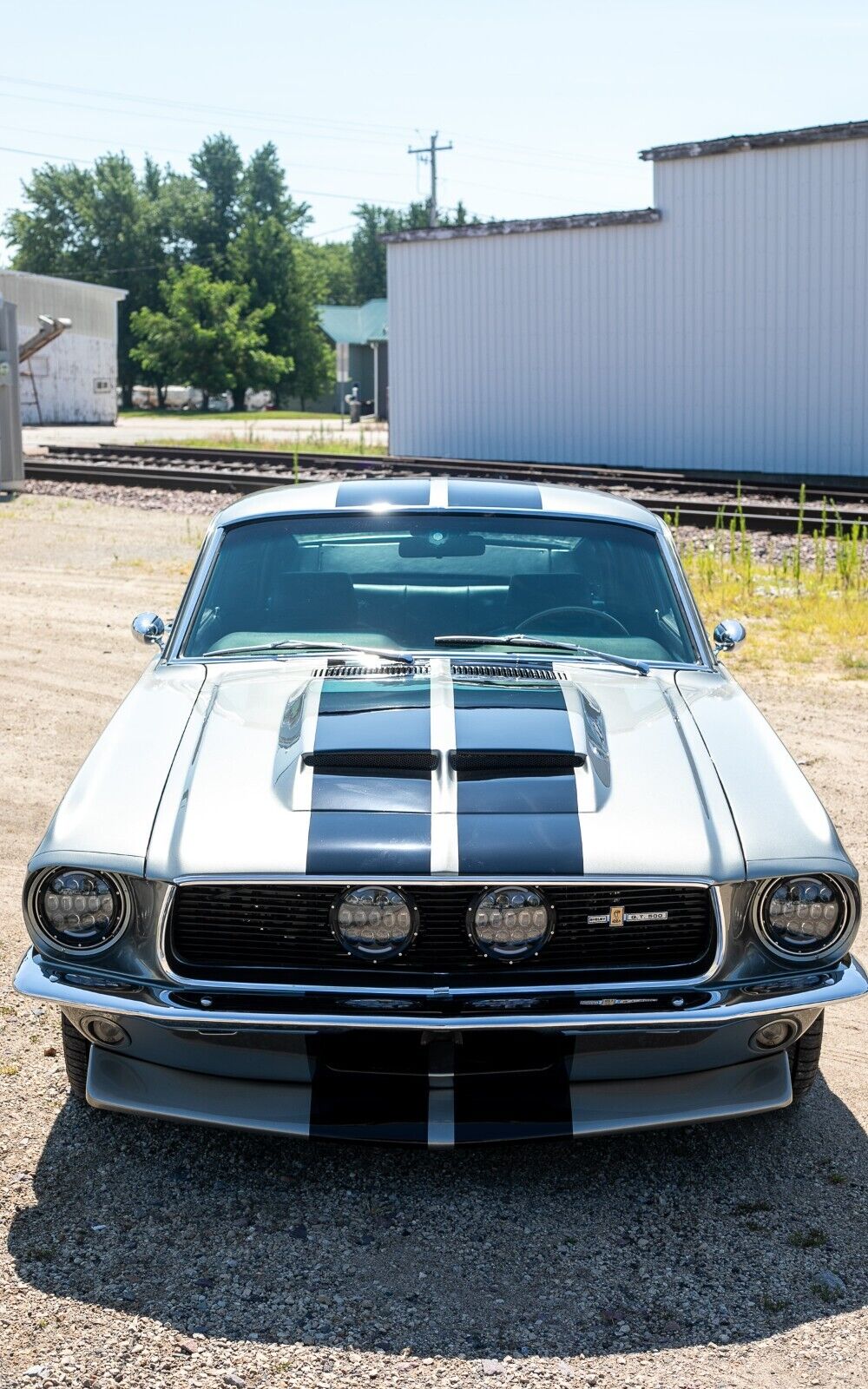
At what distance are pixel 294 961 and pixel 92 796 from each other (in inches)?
25.4

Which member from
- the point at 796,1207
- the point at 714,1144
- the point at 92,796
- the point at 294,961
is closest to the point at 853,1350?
the point at 796,1207

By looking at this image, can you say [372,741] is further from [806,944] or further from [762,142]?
[762,142]

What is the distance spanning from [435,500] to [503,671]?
37.9 inches

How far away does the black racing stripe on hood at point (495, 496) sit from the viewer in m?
4.46

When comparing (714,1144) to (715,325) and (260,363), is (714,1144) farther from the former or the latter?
(260,363)

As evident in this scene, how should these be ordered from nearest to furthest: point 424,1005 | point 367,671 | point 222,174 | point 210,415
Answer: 1. point 424,1005
2. point 367,671
3. point 210,415
4. point 222,174

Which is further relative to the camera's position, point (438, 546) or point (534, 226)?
point (534, 226)

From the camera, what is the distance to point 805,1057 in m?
3.26

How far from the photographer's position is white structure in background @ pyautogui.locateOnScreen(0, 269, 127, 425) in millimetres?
43656

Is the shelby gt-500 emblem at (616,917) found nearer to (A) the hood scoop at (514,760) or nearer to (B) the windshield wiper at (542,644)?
(A) the hood scoop at (514,760)

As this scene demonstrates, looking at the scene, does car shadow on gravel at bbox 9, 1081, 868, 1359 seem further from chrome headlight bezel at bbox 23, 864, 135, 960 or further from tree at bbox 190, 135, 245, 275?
tree at bbox 190, 135, 245, 275

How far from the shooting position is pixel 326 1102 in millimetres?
2891

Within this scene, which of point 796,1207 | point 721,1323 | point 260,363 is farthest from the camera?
point 260,363

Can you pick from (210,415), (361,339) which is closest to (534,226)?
(210,415)
